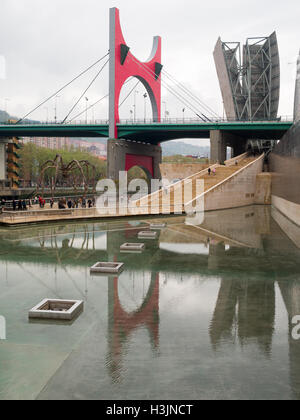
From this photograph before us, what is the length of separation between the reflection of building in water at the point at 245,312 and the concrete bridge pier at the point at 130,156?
48.8 m

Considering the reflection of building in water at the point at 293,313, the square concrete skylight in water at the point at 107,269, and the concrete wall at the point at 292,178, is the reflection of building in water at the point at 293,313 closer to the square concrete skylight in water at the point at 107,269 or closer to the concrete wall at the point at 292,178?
the square concrete skylight in water at the point at 107,269

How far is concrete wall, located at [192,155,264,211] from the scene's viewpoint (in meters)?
37.7

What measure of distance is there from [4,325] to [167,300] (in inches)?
162

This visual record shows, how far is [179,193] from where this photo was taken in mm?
39438

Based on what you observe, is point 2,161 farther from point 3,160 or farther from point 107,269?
point 107,269

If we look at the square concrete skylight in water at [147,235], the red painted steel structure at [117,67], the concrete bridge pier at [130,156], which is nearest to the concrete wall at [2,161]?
the concrete bridge pier at [130,156]

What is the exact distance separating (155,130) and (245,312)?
51.0m

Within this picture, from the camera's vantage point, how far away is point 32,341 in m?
7.98

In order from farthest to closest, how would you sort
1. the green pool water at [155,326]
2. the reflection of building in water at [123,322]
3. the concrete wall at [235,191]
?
the concrete wall at [235,191] < the reflection of building in water at [123,322] < the green pool water at [155,326]

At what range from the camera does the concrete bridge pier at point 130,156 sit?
197 ft

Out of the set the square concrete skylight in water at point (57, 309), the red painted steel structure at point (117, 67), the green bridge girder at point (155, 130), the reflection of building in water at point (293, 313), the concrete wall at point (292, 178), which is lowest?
the reflection of building in water at point (293, 313)

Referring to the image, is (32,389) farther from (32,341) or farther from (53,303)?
(53,303)

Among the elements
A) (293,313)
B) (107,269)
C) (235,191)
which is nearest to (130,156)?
(235,191)

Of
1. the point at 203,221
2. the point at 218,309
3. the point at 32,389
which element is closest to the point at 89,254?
the point at 218,309
